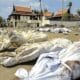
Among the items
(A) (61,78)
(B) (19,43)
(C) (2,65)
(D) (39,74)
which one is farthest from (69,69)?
(B) (19,43)

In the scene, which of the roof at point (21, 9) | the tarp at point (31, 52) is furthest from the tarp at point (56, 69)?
the roof at point (21, 9)

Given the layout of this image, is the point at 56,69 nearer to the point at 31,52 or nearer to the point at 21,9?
the point at 31,52

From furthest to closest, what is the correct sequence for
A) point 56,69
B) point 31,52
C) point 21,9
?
point 21,9, point 31,52, point 56,69

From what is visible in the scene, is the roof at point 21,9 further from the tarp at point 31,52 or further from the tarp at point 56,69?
the tarp at point 56,69

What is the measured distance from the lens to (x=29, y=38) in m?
6.77

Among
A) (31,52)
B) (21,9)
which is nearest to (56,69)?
(31,52)

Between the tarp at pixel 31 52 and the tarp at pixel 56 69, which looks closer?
the tarp at pixel 56 69

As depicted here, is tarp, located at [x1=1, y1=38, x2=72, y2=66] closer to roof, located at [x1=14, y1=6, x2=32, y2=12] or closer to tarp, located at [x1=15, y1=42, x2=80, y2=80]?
tarp, located at [x1=15, y1=42, x2=80, y2=80]

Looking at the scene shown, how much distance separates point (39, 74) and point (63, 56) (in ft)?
2.41

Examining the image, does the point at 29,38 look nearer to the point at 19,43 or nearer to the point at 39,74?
the point at 19,43

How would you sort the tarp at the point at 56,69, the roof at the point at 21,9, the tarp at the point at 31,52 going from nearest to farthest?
the tarp at the point at 56,69 < the tarp at the point at 31,52 < the roof at the point at 21,9

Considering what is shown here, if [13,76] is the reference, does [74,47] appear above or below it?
above

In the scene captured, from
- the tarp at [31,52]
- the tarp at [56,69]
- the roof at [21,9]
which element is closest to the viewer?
the tarp at [56,69]

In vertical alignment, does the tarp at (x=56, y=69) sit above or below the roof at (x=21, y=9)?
below
